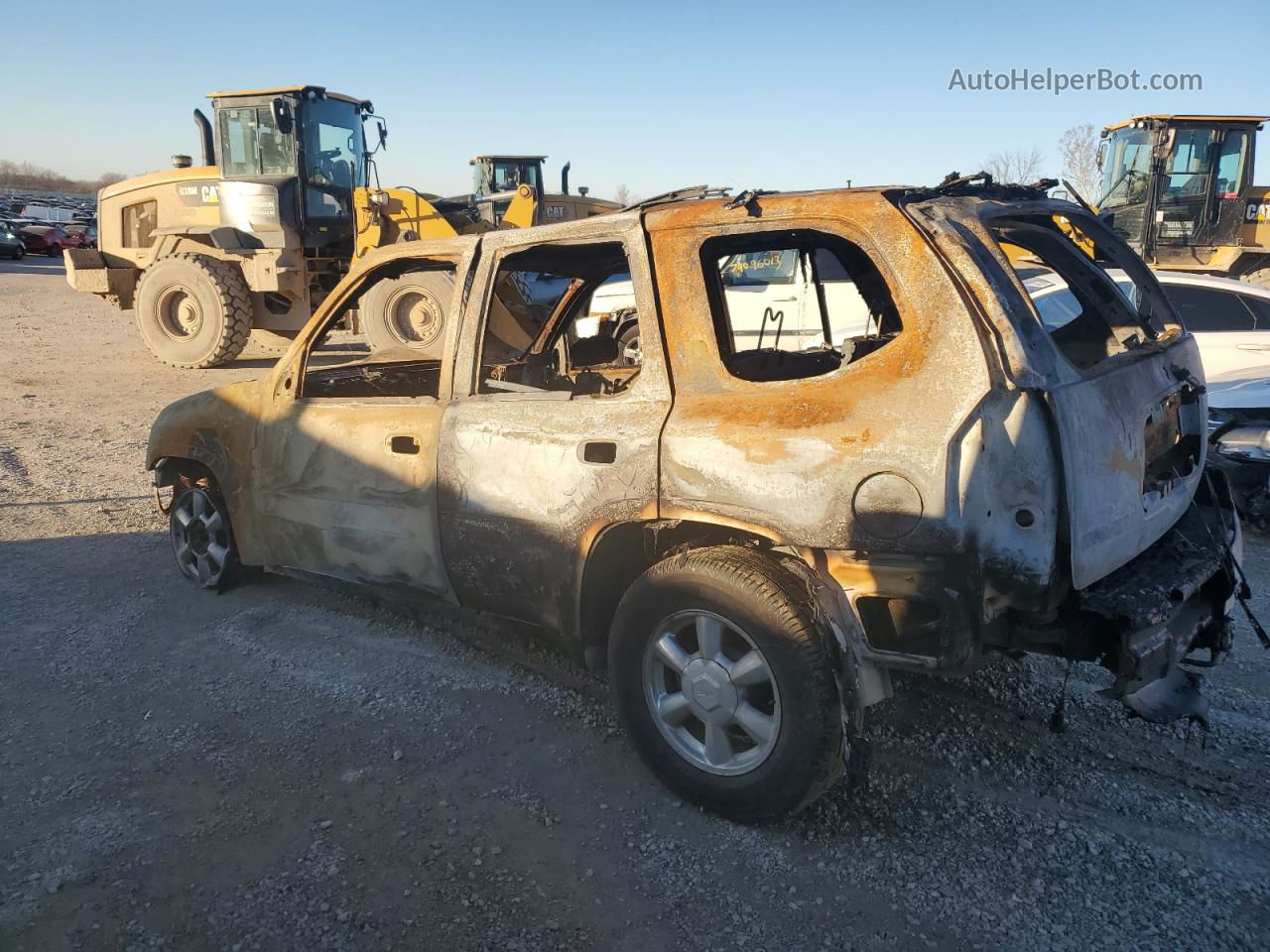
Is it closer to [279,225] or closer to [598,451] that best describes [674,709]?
[598,451]

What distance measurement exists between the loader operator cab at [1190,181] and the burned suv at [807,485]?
12.6 metres

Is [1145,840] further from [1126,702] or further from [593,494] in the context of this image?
A: [593,494]

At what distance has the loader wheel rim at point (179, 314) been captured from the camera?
13.3m

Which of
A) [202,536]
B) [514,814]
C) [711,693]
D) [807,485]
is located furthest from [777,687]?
[202,536]

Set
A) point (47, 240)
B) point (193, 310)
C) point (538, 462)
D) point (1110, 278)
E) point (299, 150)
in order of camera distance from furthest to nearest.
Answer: point (47, 240), point (193, 310), point (299, 150), point (1110, 278), point (538, 462)

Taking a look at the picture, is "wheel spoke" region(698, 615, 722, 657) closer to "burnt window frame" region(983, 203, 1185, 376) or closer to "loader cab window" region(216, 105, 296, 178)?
"burnt window frame" region(983, 203, 1185, 376)

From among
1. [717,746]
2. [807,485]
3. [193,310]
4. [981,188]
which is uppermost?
[981,188]

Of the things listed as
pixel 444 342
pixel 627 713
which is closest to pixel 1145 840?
pixel 627 713

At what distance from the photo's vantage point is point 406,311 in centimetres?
1239

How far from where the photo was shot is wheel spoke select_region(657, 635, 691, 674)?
2990 mm

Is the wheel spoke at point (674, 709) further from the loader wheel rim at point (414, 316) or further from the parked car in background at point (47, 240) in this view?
the parked car in background at point (47, 240)

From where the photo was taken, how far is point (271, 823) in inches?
116

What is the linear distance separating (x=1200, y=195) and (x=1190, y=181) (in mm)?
276

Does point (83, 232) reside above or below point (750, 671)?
above
